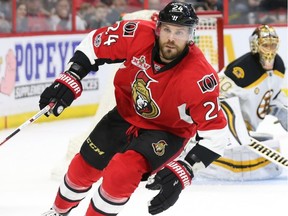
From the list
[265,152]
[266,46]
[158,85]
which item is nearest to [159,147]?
[158,85]

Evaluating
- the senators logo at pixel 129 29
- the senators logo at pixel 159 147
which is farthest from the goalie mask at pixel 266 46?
the senators logo at pixel 159 147

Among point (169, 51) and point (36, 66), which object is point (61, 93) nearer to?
point (169, 51)

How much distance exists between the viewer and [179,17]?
4164 millimetres

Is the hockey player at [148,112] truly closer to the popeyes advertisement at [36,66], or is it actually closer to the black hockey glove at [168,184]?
the black hockey glove at [168,184]

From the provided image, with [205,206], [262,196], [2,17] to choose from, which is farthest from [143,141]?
[2,17]

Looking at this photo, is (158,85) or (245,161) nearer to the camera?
(158,85)

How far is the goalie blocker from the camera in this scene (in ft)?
20.4

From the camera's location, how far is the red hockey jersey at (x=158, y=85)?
407 centimetres

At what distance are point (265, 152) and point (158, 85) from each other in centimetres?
219

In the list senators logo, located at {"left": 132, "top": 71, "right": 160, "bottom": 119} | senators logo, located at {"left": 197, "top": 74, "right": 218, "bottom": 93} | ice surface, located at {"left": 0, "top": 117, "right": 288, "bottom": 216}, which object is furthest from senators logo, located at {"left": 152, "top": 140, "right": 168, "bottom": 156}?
ice surface, located at {"left": 0, "top": 117, "right": 288, "bottom": 216}

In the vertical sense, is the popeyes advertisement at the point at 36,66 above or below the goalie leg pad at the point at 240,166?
below

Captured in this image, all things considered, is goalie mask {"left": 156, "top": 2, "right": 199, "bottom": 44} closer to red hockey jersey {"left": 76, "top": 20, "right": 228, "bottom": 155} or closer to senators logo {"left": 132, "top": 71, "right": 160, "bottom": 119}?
red hockey jersey {"left": 76, "top": 20, "right": 228, "bottom": 155}

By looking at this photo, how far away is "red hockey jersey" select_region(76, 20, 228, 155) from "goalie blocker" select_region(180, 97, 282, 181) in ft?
6.02

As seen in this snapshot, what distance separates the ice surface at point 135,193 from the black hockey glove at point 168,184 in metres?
1.29
